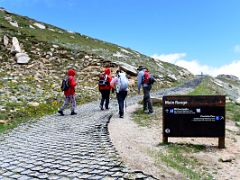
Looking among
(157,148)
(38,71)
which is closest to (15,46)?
(38,71)

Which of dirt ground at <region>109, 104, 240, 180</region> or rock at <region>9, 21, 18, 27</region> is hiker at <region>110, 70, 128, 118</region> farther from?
rock at <region>9, 21, 18, 27</region>

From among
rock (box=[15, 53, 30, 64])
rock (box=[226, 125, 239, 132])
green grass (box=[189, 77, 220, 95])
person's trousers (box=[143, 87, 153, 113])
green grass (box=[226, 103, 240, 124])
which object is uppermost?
rock (box=[15, 53, 30, 64])

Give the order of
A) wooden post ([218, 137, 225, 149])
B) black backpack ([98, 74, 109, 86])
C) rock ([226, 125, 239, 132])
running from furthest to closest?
black backpack ([98, 74, 109, 86]) → rock ([226, 125, 239, 132]) → wooden post ([218, 137, 225, 149])

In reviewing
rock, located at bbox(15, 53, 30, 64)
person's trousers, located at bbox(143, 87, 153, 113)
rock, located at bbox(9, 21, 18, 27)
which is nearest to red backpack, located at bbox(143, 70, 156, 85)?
person's trousers, located at bbox(143, 87, 153, 113)

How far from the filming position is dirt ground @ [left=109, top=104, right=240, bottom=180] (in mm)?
9141

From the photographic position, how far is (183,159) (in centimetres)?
1097

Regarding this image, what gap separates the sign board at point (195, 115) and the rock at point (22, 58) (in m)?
27.6

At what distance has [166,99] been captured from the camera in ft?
41.6

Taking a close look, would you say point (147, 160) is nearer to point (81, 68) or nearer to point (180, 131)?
point (180, 131)

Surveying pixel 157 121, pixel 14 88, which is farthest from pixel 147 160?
pixel 14 88

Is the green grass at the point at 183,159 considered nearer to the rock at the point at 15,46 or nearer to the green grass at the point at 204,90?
the green grass at the point at 204,90

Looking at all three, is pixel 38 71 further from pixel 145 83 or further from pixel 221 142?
pixel 221 142

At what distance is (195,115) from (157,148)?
1.74m

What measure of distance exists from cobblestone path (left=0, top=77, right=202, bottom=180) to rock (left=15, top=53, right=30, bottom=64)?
70.8ft
